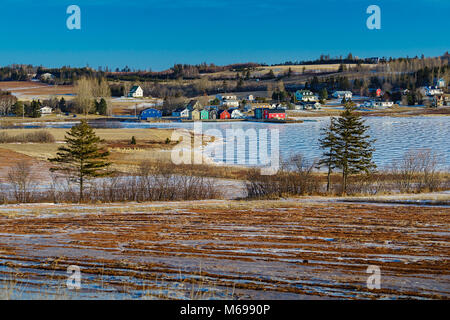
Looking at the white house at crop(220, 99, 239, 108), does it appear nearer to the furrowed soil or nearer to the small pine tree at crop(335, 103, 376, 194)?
the small pine tree at crop(335, 103, 376, 194)

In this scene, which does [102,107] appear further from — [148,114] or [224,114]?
[224,114]

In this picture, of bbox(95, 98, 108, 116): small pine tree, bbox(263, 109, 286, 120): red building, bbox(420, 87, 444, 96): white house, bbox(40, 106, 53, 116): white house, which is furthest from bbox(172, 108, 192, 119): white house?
bbox(420, 87, 444, 96): white house

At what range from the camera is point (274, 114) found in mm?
97812

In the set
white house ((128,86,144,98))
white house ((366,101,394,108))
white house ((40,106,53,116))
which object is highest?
white house ((128,86,144,98))

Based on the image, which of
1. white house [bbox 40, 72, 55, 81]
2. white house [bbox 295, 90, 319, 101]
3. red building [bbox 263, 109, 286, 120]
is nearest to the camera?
red building [bbox 263, 109, 286, 120]

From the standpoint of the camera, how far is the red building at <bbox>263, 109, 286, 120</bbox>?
9712 cm

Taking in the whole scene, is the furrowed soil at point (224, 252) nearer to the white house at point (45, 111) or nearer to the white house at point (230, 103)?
A: the white house at point (45, 111)

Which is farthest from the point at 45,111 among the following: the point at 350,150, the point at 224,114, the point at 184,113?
the point at 350,150

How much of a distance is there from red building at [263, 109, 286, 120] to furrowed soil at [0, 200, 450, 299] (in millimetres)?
80215

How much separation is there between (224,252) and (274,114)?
88.4 m

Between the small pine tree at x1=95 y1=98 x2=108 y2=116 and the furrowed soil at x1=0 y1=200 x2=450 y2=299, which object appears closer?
the furrowed soil at x1=0 y1=200 x2=450 y2=299

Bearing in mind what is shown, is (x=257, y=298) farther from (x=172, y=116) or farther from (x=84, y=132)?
(x=172, y=116)

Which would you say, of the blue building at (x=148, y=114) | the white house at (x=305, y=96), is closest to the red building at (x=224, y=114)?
the blue building at (x=148, y=114)
